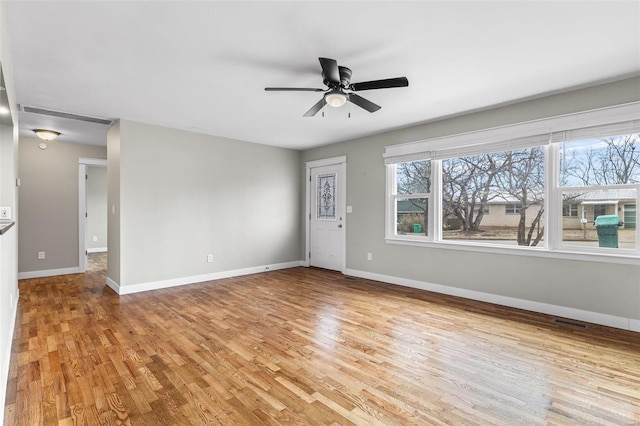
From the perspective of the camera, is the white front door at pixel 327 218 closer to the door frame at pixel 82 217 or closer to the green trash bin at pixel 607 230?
the green trash bin at pixel 607 230

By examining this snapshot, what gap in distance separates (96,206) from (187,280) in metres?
5.54

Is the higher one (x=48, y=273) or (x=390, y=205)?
(x=390, y=205)

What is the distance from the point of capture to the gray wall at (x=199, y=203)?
14.7ft

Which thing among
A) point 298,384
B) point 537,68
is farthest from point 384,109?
point 298,384

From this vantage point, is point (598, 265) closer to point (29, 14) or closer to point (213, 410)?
point (213, 410)

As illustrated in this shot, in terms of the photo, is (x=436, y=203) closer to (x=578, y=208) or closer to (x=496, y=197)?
(x=496, y=197)

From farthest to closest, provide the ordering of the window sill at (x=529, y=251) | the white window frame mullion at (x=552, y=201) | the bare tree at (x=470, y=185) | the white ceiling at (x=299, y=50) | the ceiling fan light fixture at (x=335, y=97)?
the bare tree at (x=470, y=185)
the white window frame mullion at (x=552, y=201)
the window sill at (x=529, y=251)
the ceiling fan light fixture at (x=335, y=97)
the white ceiling at (x=299, y=50)

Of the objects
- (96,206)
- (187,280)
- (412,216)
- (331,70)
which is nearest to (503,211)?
(412,216)

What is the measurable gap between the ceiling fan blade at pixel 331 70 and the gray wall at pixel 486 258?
2.38 metres

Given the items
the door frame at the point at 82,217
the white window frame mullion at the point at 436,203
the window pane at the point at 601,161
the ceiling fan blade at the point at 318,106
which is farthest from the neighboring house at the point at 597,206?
the door frame at the point at 82,217

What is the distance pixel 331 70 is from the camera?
248 centimetres

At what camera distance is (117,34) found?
229 centimetres

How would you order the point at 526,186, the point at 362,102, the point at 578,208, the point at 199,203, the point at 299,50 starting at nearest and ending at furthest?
the point at 299,50 < the point at 362,102 < the point at 578,208 < the point at 526,186 < the point at 199,203

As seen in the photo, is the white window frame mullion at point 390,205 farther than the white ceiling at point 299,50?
Yes
